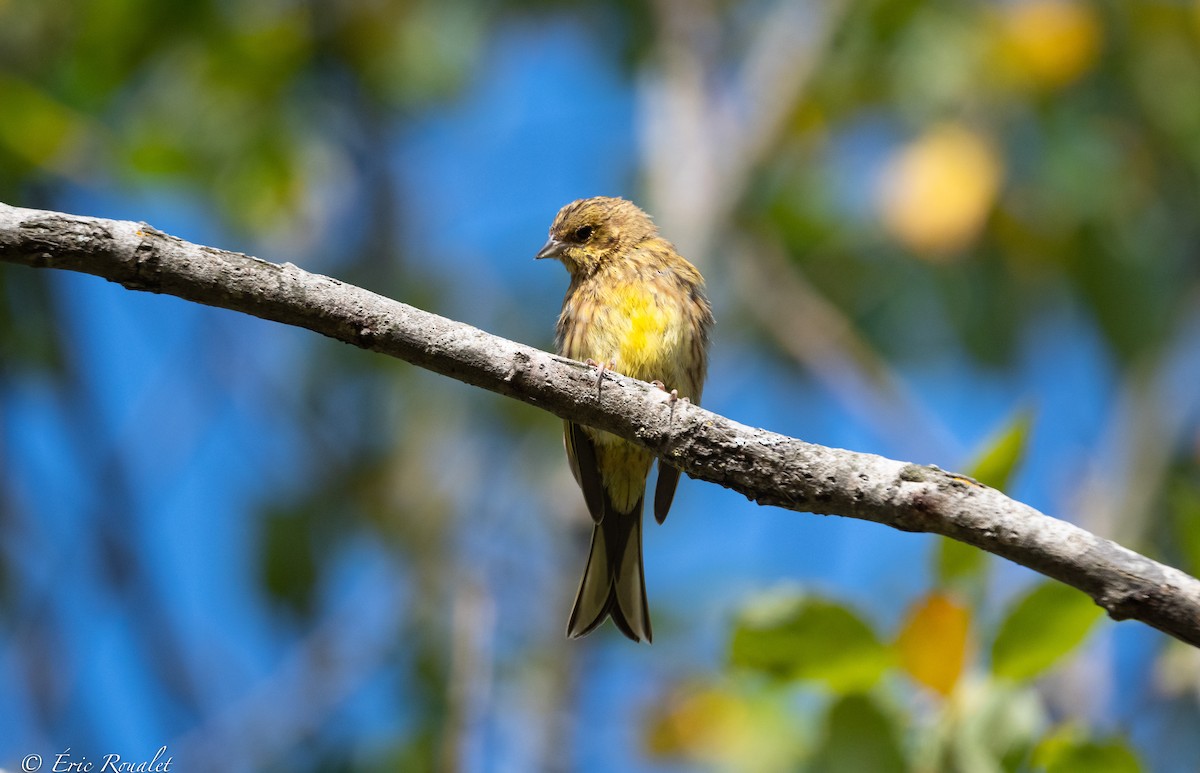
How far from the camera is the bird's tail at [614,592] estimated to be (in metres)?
5.00

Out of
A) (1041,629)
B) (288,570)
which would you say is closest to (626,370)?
(1041,629)

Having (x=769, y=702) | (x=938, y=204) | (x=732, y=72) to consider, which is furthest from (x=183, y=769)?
→ (x=732, y=72)

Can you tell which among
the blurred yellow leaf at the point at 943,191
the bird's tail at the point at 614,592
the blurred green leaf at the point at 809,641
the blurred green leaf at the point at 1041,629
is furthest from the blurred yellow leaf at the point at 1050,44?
the blurred green leaf at the point at 809,641

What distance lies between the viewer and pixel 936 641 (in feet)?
11.5

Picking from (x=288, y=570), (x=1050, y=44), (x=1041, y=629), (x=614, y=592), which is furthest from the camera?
(x=288, y=570)

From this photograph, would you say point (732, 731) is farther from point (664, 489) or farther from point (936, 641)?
point (936, 641)

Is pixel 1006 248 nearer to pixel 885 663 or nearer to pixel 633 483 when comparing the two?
pixel 633 483

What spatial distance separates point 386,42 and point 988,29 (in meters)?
3.80

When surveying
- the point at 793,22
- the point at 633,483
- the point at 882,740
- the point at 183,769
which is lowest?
the point at 183,769

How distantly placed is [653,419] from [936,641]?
3.40 feet

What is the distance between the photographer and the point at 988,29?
281 inches

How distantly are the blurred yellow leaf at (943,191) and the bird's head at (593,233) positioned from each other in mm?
1403

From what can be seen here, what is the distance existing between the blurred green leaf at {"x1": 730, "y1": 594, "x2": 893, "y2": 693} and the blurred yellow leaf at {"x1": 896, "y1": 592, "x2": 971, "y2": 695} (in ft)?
0.23

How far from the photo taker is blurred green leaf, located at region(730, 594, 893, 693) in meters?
3.48
